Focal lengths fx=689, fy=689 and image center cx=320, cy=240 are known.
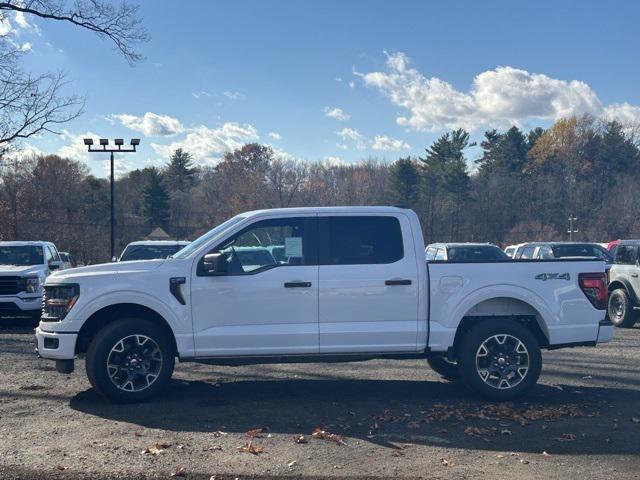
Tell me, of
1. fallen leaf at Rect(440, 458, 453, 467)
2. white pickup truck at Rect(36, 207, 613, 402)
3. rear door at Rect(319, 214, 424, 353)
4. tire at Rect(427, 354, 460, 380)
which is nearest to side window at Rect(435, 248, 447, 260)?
tire at Rect(427, 354, 460, 380)

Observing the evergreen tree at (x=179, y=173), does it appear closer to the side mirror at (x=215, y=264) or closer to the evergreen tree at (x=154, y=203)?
the evergreen tree at (x=154, y=203)

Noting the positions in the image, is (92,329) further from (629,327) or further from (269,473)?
(629,327)

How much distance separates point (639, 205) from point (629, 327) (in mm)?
53606

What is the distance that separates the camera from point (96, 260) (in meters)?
47.9

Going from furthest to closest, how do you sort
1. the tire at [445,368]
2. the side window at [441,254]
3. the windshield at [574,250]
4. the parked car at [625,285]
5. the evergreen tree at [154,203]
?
the evergreen tree at [154,203] < the windshield at [574,250] < the side window at [441,254] < the parked car at [625,285] < the tire at [445,368]

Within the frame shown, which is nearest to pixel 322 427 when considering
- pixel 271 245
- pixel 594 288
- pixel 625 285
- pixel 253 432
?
pixel 253 432

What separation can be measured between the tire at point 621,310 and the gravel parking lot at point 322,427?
5.92m

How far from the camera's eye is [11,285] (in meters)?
14.7

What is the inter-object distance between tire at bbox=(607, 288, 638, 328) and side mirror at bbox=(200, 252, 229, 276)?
410 inches

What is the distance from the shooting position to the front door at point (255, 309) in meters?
7.43

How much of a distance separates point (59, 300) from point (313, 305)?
2.77m

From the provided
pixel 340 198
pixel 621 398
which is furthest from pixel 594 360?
pixel 340 198

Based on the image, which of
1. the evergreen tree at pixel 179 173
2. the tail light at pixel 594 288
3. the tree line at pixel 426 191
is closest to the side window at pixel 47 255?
the tail light at pixel 594 288

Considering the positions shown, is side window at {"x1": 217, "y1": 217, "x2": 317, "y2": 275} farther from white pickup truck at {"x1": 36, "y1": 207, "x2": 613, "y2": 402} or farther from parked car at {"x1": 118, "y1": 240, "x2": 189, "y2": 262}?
parked car at {"x1": 118, "y1": 240, "x2": 189, "y2": 262}
